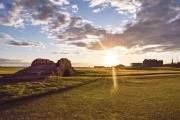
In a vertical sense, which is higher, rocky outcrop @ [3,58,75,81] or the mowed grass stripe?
rocky outcrop @ [3,58,75,81]

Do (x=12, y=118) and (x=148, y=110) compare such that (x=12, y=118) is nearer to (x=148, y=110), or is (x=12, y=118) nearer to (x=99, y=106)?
(x=99, y=106)

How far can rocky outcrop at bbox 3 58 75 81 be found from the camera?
16578mm

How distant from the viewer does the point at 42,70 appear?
18859mm

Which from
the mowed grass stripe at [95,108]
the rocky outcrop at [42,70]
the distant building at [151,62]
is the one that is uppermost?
the distant building at [151,62]

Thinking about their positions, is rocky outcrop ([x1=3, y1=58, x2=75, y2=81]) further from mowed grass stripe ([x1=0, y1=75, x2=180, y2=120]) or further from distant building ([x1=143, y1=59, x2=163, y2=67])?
distant building ([x1=143, y1=59, x2=163, y2=67])

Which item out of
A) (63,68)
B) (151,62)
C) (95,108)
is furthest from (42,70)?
(151,62)

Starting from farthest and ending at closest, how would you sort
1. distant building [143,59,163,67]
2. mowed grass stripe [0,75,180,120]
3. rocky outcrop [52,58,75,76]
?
distant building [143,59,163,67] < rocky outcrop [52,58,75,76] < mowed grass stripe [0,75,180,120]

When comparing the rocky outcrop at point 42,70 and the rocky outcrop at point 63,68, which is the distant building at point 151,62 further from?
the rocky outcrop at point 42,70

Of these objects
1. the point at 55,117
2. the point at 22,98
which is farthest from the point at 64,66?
the point at 55,117

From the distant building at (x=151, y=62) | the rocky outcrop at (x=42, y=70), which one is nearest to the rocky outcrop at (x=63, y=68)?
the rocky outcrop at (x=42, y=70)

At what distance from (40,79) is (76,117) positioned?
8.61 meters

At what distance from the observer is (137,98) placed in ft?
35.9

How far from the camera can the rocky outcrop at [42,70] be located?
16.6m

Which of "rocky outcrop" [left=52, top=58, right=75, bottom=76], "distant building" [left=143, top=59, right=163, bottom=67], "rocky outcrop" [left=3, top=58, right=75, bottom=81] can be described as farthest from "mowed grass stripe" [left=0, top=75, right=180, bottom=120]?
"distant building" [left=143, top=59, right=163, bottom=67]
